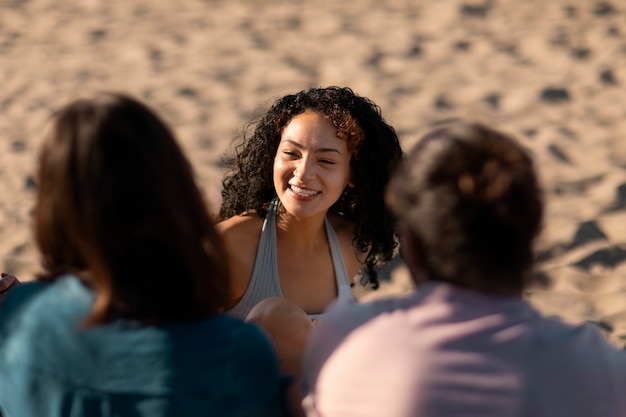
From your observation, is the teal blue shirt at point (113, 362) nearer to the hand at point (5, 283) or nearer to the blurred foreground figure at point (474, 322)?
the blurred foreground figure at point (474, 322)

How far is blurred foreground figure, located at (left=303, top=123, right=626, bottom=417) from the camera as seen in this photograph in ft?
5.54

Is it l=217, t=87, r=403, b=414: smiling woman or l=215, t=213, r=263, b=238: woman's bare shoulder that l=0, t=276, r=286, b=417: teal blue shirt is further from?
l=215, t=213, r=263, b=238: woman's bare shoulder

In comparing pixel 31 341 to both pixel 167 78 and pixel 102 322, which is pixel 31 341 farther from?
pixel 167 78

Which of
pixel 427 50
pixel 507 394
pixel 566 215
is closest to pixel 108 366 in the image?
pixel 507 394

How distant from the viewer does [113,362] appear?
177 cm

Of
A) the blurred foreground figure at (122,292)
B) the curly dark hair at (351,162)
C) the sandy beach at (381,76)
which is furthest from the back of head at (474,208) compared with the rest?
the sandy beach at (381,76)

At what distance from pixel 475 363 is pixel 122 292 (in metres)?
0.66

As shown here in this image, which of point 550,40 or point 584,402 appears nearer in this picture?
point 584,402

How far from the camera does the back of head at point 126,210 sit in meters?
1.69

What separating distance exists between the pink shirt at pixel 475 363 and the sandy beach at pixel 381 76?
2.09 metres

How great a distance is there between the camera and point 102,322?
5.73ft

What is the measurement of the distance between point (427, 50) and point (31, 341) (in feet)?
17.7

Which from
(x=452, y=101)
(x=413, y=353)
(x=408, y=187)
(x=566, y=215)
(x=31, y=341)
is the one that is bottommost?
(x=566, y=215)

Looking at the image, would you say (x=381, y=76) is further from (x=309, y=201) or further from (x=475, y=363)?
(x=475, y=363)
